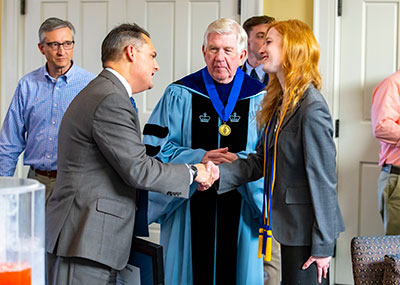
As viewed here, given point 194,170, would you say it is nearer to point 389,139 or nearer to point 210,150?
→ point 210,150

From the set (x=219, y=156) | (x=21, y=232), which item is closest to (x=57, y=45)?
(x=219, y=156)

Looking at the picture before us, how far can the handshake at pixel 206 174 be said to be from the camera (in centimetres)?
271

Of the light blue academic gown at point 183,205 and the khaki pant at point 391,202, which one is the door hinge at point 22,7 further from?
the khaki pant at point 391,202

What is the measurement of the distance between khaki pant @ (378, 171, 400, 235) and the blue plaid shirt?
191cm

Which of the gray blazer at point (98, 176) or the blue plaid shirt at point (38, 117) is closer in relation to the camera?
the gray blazer at point (98, 176)

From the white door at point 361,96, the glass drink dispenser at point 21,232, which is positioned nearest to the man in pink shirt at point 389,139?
the white door at point 361,96

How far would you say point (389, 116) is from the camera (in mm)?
3879

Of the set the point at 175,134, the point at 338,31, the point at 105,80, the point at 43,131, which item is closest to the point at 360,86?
the point at 338,31

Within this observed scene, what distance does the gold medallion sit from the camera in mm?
3111

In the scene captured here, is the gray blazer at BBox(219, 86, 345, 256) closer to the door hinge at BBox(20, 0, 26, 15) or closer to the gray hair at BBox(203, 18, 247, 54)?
the gray hair at BBox(203, 18, 247, 54)

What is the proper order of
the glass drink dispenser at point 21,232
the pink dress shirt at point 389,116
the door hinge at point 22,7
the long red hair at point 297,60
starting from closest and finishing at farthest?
the glass drink dispenser at point 21,232 → the long red hair at point 297,60 → the pink dress shirt at point 389,116 → the door hinge at point 22,7

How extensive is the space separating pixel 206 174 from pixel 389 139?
1.59m

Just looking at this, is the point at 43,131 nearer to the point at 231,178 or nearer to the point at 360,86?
A: the point at 231,178

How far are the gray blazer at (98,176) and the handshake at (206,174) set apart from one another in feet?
1.00
